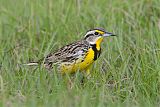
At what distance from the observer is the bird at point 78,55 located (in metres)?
6.05

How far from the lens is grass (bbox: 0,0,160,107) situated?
5117 mm

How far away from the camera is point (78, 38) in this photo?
691 cm

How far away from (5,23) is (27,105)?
281 centimetres

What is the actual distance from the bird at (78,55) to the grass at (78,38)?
0.36 ft

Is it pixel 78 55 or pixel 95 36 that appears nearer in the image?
pixel 78 55

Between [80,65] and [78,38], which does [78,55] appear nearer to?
[80,65]

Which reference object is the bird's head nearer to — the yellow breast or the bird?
the bird

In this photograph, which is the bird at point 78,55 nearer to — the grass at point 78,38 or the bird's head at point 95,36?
the bird's head at point 95,36

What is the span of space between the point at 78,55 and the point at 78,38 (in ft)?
2.65

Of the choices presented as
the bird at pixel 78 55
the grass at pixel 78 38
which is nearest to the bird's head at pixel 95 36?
the bird at pixel 78 55

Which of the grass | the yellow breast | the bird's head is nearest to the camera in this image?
the grass

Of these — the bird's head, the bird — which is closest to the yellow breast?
the bird

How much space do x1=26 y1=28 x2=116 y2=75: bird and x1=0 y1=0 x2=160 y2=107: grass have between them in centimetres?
11

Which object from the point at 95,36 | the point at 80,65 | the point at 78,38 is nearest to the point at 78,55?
the point at 80,65
